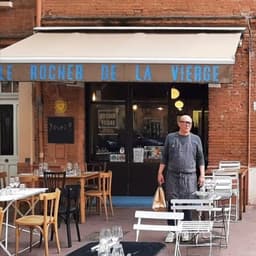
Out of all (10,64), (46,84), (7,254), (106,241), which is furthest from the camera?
(46,84)

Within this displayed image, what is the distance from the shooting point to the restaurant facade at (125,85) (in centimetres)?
1181

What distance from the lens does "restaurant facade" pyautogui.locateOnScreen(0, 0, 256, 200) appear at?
465 inches

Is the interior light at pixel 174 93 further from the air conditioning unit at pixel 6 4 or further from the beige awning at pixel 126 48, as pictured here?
the air conditioning unit at pixel 6 4

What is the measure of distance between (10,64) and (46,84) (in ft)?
8.03

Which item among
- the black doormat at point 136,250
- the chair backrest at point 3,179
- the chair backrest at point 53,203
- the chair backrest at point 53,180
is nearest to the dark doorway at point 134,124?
the chair backrest at point 3,179

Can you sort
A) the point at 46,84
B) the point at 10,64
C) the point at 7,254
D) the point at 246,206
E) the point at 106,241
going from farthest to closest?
1. the point at 46,84
2. the point at 246,206
3. the point at 10,64
4. the point at 7,254
5. the point at 106,241

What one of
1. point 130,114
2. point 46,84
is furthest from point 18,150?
point 130,114

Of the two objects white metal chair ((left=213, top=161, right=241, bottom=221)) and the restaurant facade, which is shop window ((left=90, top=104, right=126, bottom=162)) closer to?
the restaurant facade

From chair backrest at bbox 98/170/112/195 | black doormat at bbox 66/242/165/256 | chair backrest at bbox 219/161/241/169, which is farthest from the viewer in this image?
chair backrest at bbox 219/161/241/169

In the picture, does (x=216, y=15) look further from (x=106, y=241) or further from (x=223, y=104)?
(x=106, y=241)

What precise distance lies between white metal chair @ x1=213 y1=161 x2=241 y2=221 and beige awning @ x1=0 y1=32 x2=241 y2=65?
2056 mm

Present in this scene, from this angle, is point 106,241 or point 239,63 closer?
point 106,241

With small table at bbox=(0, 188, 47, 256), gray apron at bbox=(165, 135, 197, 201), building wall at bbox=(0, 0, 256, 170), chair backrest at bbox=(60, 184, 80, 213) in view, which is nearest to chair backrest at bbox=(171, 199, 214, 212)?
gray apron at bbox=(165, 135, 197, 201)

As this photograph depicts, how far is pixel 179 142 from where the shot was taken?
385 inches
